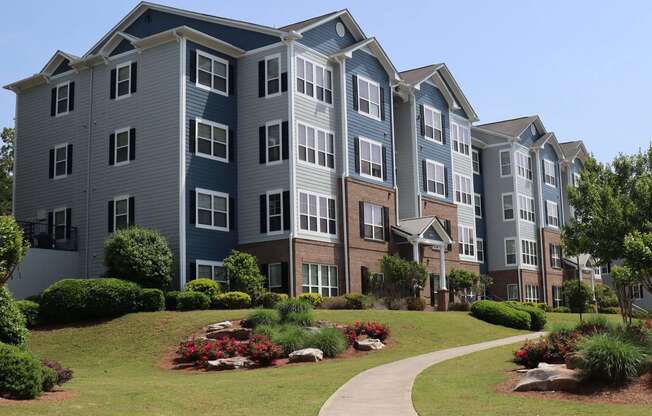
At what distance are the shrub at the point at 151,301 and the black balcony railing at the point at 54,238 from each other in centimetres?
943

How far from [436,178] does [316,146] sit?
12.2 meters

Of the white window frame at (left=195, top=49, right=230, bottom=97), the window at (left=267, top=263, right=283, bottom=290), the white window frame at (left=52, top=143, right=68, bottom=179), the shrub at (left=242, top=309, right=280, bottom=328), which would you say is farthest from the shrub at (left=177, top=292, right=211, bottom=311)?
the white window frame at (left=52, top=143, right=68, bottom=179)

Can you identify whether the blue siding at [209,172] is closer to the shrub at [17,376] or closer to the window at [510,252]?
the shrub at [17,376]

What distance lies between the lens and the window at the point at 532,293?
190ft

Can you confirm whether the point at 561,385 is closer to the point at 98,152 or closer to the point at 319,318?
the point at 319,318

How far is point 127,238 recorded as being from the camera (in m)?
32.7

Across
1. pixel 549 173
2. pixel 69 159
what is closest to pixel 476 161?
pixel 549 173

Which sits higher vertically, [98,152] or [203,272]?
[98,152]

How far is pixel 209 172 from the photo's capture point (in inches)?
1451

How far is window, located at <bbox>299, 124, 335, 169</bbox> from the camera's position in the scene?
125 feet

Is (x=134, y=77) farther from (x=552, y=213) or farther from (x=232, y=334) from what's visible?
(x=552, y=213)

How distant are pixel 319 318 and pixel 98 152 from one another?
53.5 feet

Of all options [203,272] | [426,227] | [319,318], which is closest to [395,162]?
[426,227]

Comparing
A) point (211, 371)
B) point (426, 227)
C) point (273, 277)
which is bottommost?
point (211, 371)
